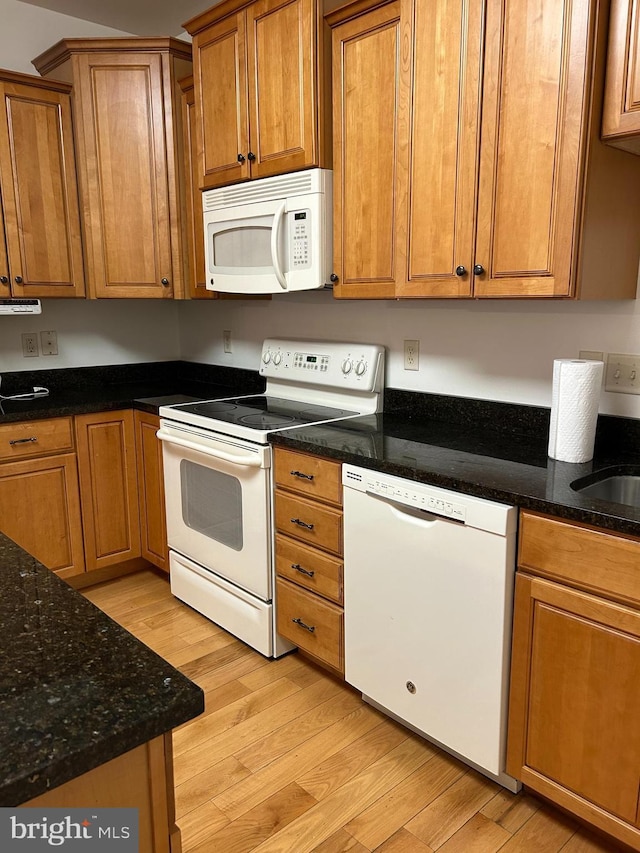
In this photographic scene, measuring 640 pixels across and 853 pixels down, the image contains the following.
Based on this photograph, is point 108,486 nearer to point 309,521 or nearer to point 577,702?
point 309,521

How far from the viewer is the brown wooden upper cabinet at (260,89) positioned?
7.06 ft

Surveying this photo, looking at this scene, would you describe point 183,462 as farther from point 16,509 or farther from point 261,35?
point 261,35

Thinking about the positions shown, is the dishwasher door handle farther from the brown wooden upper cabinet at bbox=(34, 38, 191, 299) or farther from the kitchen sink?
the brown wooden upper cabinet at bbox=(34, 38, 191, 299)

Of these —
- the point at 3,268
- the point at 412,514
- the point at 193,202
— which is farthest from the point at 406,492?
the point at 3,268

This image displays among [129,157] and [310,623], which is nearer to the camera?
[310,623]

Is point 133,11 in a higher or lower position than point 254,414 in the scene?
higher

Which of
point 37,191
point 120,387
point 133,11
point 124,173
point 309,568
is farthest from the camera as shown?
point 120,387

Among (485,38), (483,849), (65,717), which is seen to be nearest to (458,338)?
(485,38)

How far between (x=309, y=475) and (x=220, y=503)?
21.7 inches

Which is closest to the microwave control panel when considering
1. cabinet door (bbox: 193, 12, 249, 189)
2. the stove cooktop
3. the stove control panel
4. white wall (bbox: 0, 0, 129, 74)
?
cabinet door (bbox: 193, 12, 249, 189)

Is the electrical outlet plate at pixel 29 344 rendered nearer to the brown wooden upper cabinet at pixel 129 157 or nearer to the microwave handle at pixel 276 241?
the brown wooden upper cabinet at pixel 129 157

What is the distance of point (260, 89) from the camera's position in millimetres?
2318

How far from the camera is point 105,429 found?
2.86 meters

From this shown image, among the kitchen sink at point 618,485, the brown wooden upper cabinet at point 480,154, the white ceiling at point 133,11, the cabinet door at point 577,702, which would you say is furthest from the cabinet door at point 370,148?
the white ceiling at point 133,11
